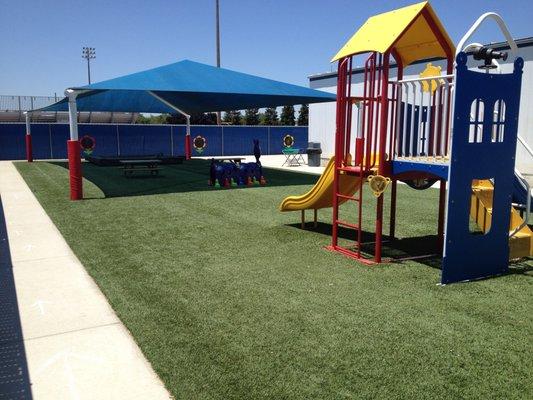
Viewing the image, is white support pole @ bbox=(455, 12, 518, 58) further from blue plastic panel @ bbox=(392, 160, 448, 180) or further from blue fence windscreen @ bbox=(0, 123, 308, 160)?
blue fence windscreen @ bbox=(0, 123, 308, 160)

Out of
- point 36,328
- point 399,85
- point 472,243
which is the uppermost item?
point 399,85

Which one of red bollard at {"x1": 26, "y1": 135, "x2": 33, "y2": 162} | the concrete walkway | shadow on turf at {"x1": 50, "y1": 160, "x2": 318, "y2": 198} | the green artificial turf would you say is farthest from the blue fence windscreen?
the concrete walkway

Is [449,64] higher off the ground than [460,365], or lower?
higher

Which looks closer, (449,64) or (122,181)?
(449,64)

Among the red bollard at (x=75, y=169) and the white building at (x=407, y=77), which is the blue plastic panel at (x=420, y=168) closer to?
the red bollard at (x=75, y=169)

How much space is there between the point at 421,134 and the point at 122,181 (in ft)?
41.3

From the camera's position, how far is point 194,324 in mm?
4344

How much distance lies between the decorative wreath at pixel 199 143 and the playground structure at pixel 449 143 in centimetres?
2442

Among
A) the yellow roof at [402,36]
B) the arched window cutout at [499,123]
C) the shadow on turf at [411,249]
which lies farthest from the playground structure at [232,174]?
the arched window cutout at [499,123]

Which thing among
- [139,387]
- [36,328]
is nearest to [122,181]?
[36,328]

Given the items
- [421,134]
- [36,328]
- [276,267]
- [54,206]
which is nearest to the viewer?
[36,328]

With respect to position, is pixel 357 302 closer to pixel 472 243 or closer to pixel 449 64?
pixel 472 243

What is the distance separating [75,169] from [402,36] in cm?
873

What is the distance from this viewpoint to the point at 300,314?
15.0 ft
